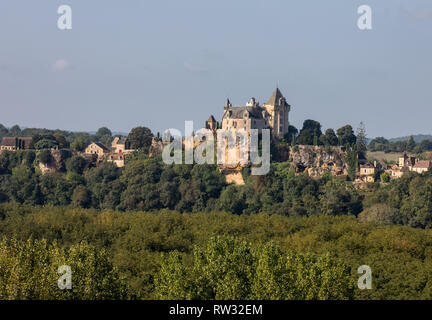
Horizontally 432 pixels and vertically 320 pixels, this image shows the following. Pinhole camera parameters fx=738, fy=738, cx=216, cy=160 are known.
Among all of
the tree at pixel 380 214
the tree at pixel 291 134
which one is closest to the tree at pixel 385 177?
the tree at pixel 380 214

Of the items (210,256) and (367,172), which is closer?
(210,256)

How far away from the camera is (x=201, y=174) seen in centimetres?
8531

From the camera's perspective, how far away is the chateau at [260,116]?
271 feet

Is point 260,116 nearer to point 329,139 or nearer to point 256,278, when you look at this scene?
point 329,139

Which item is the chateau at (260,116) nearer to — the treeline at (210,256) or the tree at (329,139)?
the tree at (329,139)

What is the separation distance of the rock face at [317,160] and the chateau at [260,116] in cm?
416

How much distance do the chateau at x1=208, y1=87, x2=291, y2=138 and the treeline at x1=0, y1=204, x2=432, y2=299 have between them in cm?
2376

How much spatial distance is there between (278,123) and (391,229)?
35.4m

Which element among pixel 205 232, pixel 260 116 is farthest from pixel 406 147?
pixel 205 232

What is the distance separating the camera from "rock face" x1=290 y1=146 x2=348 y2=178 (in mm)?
83375

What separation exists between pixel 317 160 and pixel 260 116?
323 inches

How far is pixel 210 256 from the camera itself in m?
32.9

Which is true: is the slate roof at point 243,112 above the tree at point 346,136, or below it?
above
